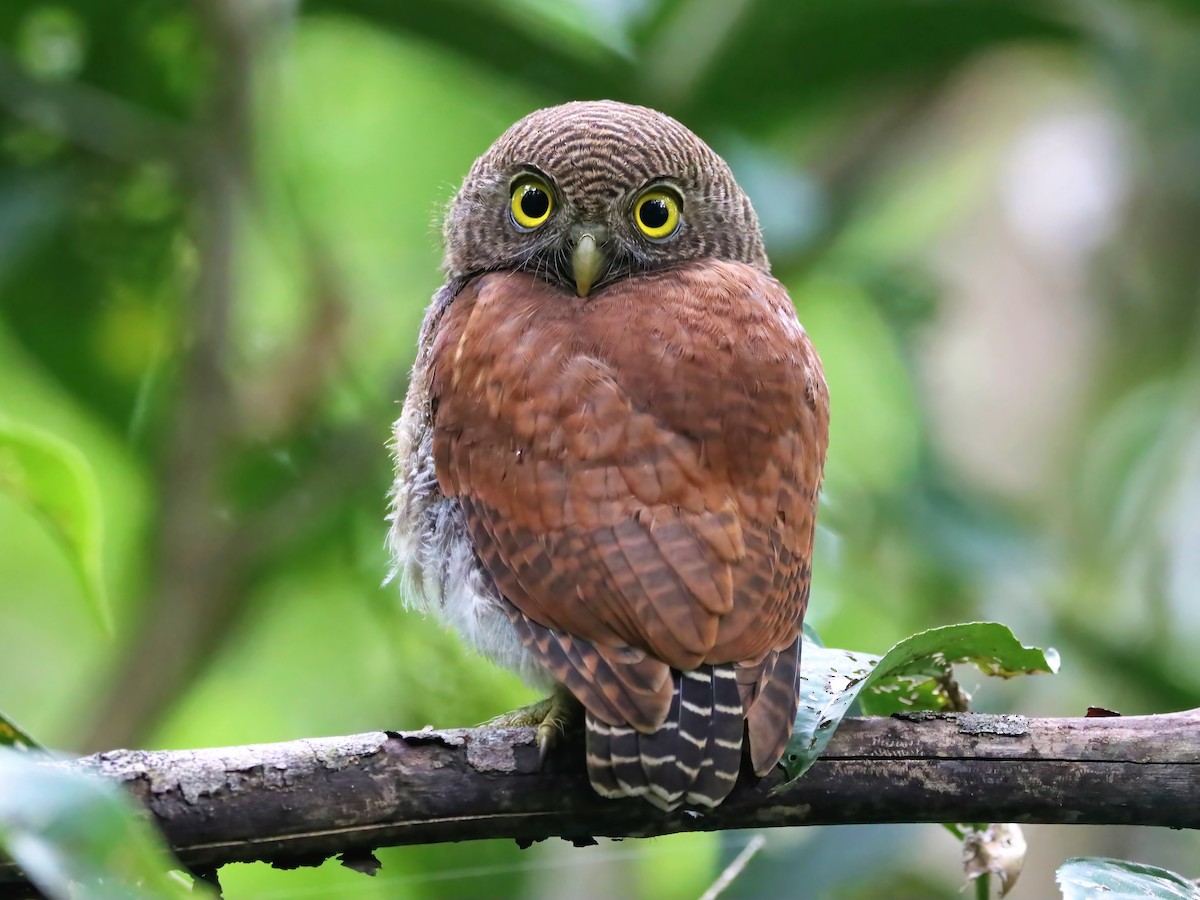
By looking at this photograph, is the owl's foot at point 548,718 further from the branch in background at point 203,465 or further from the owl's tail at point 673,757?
the branch in background at point 203,465

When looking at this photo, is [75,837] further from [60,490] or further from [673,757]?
[673,757]

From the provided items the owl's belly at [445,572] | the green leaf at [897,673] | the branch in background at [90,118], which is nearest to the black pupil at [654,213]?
the owl's belly at [445,572]

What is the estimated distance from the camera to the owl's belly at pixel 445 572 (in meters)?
2.62

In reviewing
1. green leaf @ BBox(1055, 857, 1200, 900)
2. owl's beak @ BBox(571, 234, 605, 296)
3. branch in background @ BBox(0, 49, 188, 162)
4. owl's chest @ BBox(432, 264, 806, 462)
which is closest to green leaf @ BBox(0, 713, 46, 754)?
owl's chest @ BBox(432, 264, 806, 462)

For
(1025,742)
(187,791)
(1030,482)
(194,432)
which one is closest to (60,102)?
(194,432)

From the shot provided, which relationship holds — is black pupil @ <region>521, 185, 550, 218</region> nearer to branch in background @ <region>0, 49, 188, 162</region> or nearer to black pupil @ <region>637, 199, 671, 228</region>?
black pupil @ <region>637, 199, 671, 228</region>

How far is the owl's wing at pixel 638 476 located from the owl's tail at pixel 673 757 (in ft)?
0.12

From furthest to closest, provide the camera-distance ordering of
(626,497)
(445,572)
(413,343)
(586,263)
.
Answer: (413,343) < (586,263) < (445,572) < (626,497)

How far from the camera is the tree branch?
6.66 feet

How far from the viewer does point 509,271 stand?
10.7 ft

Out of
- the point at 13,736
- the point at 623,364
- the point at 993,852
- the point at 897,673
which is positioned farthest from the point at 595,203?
the point at 13,736

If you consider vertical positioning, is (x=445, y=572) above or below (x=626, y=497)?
below

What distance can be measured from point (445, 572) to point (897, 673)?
966 mm

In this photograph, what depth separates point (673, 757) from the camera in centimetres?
214
